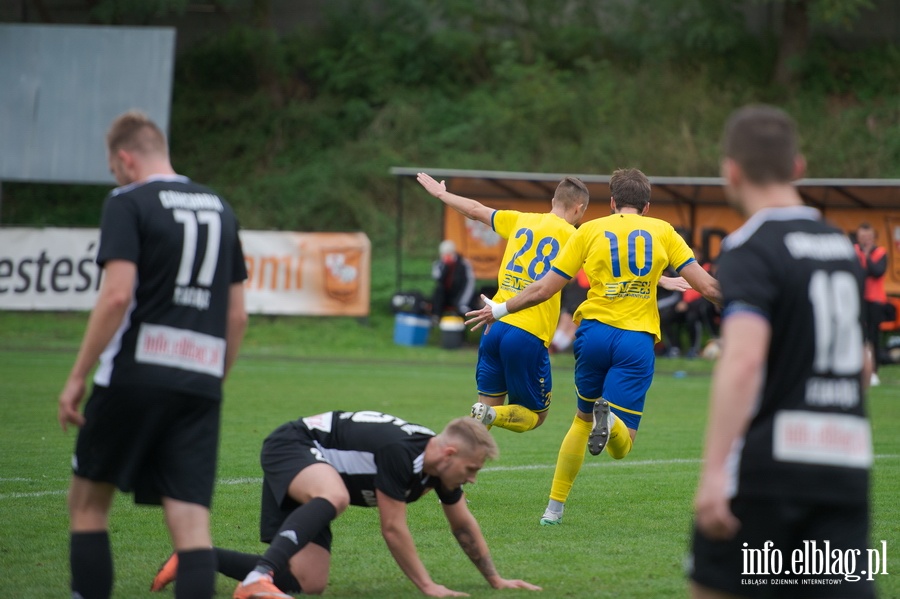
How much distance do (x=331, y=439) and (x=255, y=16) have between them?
99.3 ft

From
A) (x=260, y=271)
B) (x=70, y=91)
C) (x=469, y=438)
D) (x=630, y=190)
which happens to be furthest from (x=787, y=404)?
(x=70, y=91)

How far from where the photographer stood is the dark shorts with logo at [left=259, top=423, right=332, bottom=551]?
5.22 meters

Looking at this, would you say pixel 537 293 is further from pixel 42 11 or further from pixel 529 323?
pixel 42 11

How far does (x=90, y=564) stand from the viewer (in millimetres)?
4262

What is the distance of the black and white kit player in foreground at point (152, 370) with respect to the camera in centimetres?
412

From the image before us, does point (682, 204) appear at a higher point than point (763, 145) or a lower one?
higher

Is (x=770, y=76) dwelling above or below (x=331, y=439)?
above

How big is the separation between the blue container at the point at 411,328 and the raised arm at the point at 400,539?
16.6m

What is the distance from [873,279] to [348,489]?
12.8 meters

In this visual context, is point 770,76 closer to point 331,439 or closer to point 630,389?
point 630,389

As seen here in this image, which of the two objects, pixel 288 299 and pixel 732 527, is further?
pixel 288 299

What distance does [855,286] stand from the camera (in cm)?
325

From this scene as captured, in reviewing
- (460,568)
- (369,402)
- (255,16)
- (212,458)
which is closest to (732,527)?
(212,458)

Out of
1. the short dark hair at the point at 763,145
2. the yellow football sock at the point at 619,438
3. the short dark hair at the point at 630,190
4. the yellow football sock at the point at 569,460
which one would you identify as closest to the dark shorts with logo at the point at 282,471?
the yellow football sock at the point at 569,460
